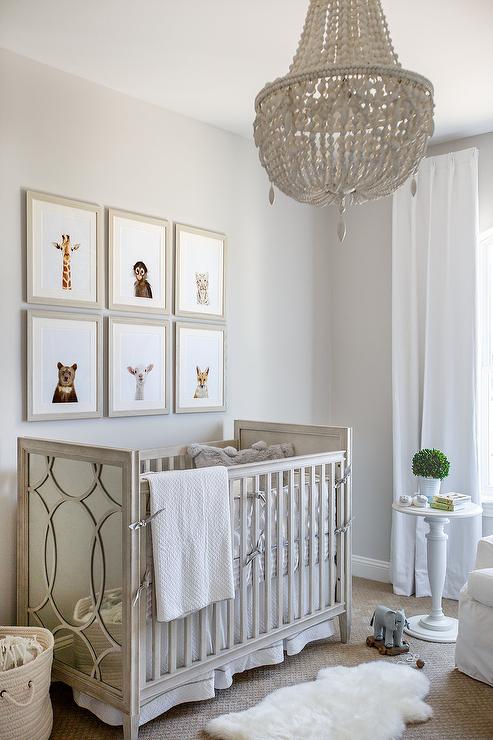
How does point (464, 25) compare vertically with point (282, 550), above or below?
above

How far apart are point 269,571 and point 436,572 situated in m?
1.06

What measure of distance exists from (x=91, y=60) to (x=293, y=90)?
1.42 metres

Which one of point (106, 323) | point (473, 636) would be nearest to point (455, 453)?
point (473, 636)

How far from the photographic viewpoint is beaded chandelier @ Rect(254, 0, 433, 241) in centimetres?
170

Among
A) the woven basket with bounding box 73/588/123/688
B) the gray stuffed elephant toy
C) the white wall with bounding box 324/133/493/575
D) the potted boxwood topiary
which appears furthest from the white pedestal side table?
the woven basket with bounding box 73/588/123/688

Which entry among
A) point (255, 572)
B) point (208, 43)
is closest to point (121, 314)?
point (208, 43)

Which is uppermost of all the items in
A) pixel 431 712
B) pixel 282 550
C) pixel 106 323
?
pixel 106 323

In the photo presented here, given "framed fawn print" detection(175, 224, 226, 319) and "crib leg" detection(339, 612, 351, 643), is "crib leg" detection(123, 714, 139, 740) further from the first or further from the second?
"framed fawn print" detection(175, 224, 226, 319)

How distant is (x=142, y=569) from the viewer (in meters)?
2.22

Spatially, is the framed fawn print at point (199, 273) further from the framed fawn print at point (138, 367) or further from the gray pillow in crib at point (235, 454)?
the gray pillow in crib at point (235, 454)

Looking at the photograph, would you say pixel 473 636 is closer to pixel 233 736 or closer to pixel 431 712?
pixel 431 712

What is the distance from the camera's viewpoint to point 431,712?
7.98 ft

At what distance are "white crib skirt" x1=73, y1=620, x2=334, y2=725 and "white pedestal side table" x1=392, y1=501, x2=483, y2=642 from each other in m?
0.62

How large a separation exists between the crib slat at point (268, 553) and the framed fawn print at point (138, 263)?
109cm
